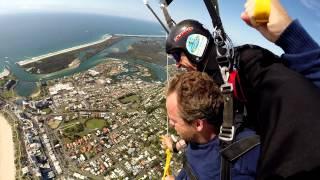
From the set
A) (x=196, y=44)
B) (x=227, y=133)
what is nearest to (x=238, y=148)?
(x=227, y=133)

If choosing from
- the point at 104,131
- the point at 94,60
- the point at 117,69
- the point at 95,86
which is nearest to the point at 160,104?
the point at 104,131

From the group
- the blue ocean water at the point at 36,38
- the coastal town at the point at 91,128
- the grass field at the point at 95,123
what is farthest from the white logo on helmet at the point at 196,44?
the blue ocean water at the point at 36,38

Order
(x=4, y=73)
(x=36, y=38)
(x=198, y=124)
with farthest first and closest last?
(x=36, y=38)
(x=4, y=73)
(x=198, y=124)

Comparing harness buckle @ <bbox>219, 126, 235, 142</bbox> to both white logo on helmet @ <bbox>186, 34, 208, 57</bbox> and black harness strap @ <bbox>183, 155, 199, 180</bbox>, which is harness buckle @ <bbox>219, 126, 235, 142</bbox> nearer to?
black harness strap @ <bbox>183, 155, 199, 180</bbox>

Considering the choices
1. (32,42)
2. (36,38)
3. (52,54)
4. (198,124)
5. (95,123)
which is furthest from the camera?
(36,38)

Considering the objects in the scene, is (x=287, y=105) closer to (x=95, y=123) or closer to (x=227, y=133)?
(x=227, y=133)

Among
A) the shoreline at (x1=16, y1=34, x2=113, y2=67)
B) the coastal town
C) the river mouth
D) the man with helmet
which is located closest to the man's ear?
the man with helmet

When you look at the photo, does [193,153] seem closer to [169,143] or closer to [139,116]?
[169,143]
